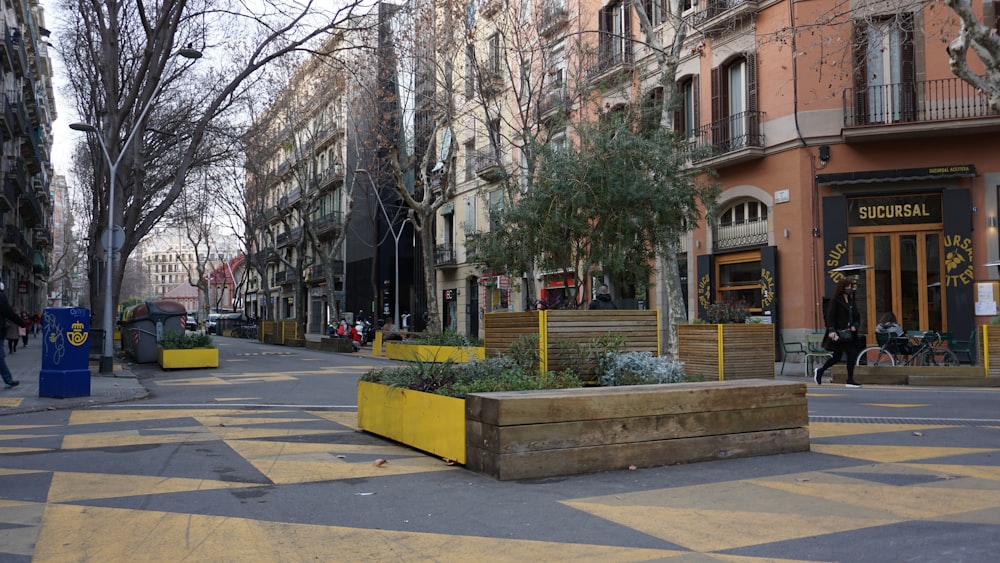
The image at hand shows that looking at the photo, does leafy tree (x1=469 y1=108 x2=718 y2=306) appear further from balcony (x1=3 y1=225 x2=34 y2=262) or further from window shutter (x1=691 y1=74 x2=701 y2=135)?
balcony (x1=3 y1=225 x2=34 y2=262)

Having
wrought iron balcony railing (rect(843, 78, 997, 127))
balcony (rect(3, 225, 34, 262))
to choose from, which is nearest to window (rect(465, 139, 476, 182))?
wrought iron balcony railing (rect(843, 78, 997, 127))

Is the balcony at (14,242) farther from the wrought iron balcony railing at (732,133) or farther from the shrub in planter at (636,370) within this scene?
the shrub in planter at (636,370)

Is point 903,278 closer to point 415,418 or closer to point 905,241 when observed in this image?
point 905,241

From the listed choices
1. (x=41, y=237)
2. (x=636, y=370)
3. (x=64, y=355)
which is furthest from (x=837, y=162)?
(x=41, y=237)

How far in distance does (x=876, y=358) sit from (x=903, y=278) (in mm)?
4996

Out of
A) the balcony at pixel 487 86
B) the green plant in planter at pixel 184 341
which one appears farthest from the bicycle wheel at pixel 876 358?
the green plant in planter at pixel 184 341

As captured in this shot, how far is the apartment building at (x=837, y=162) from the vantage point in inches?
822

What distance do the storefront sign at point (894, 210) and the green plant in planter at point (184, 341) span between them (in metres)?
17.8

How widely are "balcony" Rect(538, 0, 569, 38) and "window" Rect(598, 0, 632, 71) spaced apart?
1.98 m

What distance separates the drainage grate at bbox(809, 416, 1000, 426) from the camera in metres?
9.36

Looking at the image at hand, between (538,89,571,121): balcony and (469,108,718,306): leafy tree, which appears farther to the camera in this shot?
(538,89,571,121): balcony

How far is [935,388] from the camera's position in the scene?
14.6m

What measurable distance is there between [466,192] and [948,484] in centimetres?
3677

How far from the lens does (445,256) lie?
145 ft
